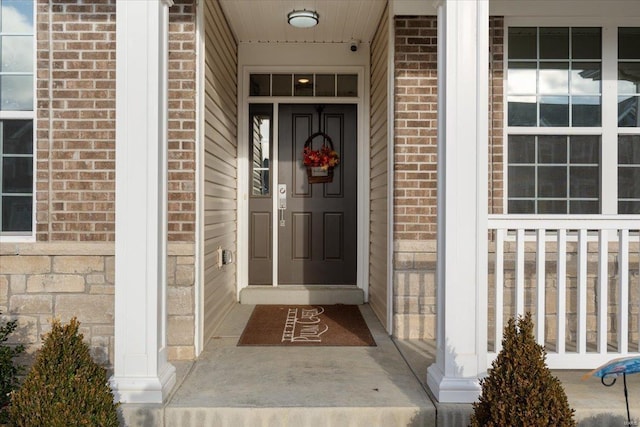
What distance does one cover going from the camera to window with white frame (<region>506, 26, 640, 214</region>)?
3.93 metres

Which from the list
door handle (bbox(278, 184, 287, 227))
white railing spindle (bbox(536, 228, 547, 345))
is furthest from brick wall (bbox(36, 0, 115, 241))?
white railing spindle (bbox(536, 228, 547, 345))

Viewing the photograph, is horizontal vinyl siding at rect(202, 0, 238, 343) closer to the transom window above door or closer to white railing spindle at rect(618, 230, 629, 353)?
the transom window above door

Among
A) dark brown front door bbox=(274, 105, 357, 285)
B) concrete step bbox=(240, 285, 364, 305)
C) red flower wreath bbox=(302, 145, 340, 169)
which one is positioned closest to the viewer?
concrete step bbox=(240, 285, 364, 305)

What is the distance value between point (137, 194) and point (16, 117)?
1609 millimetres

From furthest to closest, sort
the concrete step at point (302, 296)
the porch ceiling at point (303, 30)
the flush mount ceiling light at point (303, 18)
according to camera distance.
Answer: the concrete step at point (302, 296), the flush mount ceiling light at point (303, 18), the porch ceiling at point (303, 30)

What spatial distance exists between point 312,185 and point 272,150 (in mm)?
586

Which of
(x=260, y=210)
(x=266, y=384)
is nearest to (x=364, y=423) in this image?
(x=266, y=384)

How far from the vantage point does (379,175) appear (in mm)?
4566

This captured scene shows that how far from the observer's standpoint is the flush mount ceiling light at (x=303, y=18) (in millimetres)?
4285

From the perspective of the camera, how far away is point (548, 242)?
3.81m

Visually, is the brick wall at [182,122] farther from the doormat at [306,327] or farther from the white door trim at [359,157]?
the white door trim at [359,157]

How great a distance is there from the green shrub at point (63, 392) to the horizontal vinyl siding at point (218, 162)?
4.69ft

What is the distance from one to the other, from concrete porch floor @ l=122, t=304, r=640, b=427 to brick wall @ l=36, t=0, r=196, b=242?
3.25 ft

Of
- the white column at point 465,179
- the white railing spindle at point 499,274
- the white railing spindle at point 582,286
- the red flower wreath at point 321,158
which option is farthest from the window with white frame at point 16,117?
the white railing spindle at point 582,286
